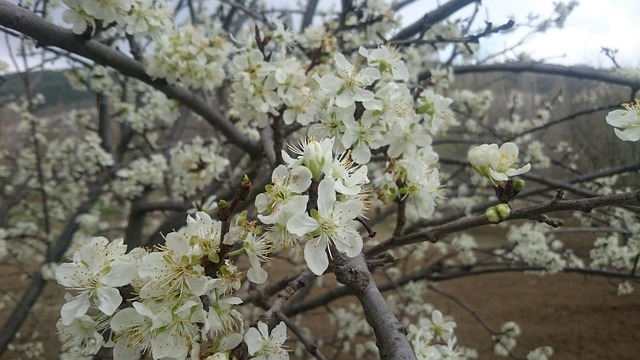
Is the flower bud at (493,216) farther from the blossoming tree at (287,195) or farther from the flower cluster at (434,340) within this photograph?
the flower cluster at (434,340)

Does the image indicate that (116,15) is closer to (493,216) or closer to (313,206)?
(313,206)

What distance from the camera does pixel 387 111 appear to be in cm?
131

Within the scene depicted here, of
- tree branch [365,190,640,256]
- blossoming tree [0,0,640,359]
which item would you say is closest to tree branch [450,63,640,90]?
blossoming tree [0,0,640,359]

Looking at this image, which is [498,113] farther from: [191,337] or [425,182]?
[191,337]

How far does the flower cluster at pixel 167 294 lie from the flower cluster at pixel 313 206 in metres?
0.06

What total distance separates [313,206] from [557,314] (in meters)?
2.14

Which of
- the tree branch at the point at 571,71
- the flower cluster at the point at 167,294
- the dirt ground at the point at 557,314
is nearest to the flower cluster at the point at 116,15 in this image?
the flower cluster at the point at 167,294

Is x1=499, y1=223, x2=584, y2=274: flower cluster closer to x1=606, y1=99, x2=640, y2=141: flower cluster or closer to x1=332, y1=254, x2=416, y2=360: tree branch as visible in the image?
x1=606, y1=99, x2=640, y2=141: flower cluster

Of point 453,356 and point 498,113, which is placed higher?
point 453,356

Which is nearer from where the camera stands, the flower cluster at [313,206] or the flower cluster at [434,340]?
the flower cluster at [313,206]

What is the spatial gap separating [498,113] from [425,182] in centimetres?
495

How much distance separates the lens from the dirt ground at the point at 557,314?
6.38 feet

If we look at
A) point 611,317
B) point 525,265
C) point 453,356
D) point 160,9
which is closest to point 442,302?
point 525,265

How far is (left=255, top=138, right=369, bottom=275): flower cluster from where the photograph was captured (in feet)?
2.88
